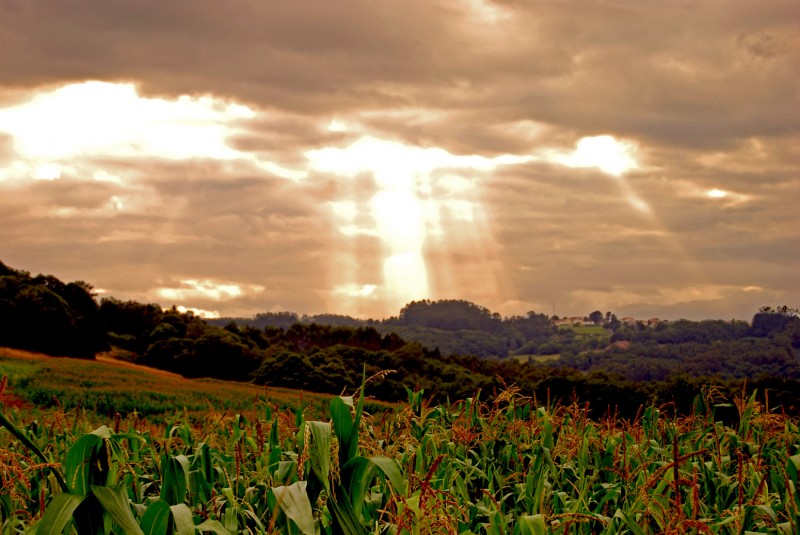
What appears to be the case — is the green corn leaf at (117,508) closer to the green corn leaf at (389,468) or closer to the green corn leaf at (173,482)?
the green corn leaf at (389,468)

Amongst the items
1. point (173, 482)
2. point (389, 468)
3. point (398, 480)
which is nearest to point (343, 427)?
point (389, 468)

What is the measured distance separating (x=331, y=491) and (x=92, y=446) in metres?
1.49

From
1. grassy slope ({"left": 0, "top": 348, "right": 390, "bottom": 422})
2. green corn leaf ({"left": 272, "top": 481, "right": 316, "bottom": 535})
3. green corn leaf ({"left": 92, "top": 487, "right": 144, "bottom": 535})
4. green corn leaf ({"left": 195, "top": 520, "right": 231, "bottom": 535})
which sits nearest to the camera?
green corn leaf ({"left": 92, "top": 487, "right": 144, "bottom": 535})

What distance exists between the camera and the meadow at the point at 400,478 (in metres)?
4.41

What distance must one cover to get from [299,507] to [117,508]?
3.46ft

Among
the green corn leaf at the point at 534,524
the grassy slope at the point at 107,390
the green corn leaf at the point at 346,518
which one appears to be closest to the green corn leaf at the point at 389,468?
the green corn leaf at the point at 346,518

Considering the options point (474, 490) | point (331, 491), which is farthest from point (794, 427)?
point (331, 491)

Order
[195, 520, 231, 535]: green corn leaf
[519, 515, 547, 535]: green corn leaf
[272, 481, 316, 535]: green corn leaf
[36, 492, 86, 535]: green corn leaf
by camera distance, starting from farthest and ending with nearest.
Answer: [195, 520, 231, 535]: green corn leaf < [519, 515, 547, 535]: green corn leaf < [272, 481, 316, 535]: green corn leaf < [36, 492, 86, 535]: green corn leaf

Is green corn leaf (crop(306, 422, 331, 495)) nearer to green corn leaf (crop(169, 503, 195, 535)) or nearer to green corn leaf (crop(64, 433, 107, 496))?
green corn leaf (crop(169, 503, 195, 535))

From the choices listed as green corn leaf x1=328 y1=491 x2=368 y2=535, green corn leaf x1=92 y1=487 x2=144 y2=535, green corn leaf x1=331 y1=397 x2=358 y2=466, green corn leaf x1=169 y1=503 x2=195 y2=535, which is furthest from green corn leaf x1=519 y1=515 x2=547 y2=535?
green corn leaf x1=92 y1=487 x2=144 y2=535

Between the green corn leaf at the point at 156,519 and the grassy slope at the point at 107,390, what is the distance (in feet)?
117

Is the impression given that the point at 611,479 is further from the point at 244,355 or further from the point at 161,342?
the point at 161,342

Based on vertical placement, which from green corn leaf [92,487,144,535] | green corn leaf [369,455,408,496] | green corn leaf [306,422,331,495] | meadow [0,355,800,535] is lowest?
meadow [0,355,800,535]

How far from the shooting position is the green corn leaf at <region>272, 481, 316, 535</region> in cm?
435
